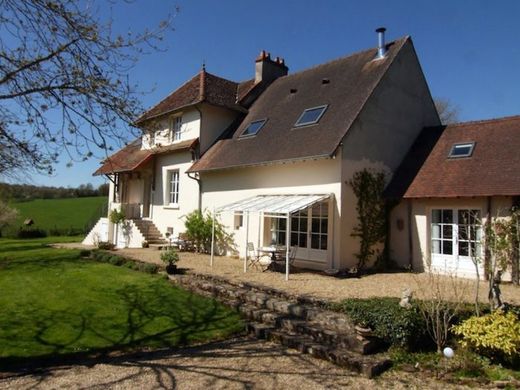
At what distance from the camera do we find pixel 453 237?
47.3 ft

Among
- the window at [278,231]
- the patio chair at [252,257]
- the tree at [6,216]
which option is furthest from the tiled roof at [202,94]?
the tree at [6,216]

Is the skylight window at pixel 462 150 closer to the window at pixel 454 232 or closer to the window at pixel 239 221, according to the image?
the window at pixel 454 232

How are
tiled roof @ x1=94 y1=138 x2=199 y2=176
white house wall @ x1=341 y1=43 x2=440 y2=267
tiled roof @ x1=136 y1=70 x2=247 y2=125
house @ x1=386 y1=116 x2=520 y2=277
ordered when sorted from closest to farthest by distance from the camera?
house @ x1=386 y1=116 x2=520 y2=277, white house wall @ x1=341 y1=43 x2=440 y2=267, tiled roof @ x1=94 y1=138 x2=199 y2=176, tiled roof @ x1=136 y1=70 x2=247 y2=125

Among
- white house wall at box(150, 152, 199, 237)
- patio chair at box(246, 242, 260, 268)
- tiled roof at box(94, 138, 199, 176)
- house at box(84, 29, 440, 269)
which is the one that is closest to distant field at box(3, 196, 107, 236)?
tiled roof at box(94, 138, 199, 176)

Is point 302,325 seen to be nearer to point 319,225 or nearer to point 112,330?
point 112,330

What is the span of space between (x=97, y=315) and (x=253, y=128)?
12.1 meters

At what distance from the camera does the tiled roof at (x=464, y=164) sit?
531 inches

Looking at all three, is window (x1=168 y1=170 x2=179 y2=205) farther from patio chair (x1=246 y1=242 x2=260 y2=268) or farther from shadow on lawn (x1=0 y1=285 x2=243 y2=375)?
shadow on lawn (x1=0 y1=285 x2=243 y2=375)

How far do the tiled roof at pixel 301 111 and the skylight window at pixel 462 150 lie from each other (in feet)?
12.8

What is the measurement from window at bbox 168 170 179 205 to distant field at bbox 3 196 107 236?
10185mm

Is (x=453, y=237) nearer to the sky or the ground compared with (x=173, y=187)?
nearer to the ground

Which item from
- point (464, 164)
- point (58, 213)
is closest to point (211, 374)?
point (464, 164)

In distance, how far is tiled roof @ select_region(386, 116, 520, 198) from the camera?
531 inches

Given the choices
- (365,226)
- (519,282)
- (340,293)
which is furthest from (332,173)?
(519,282)
